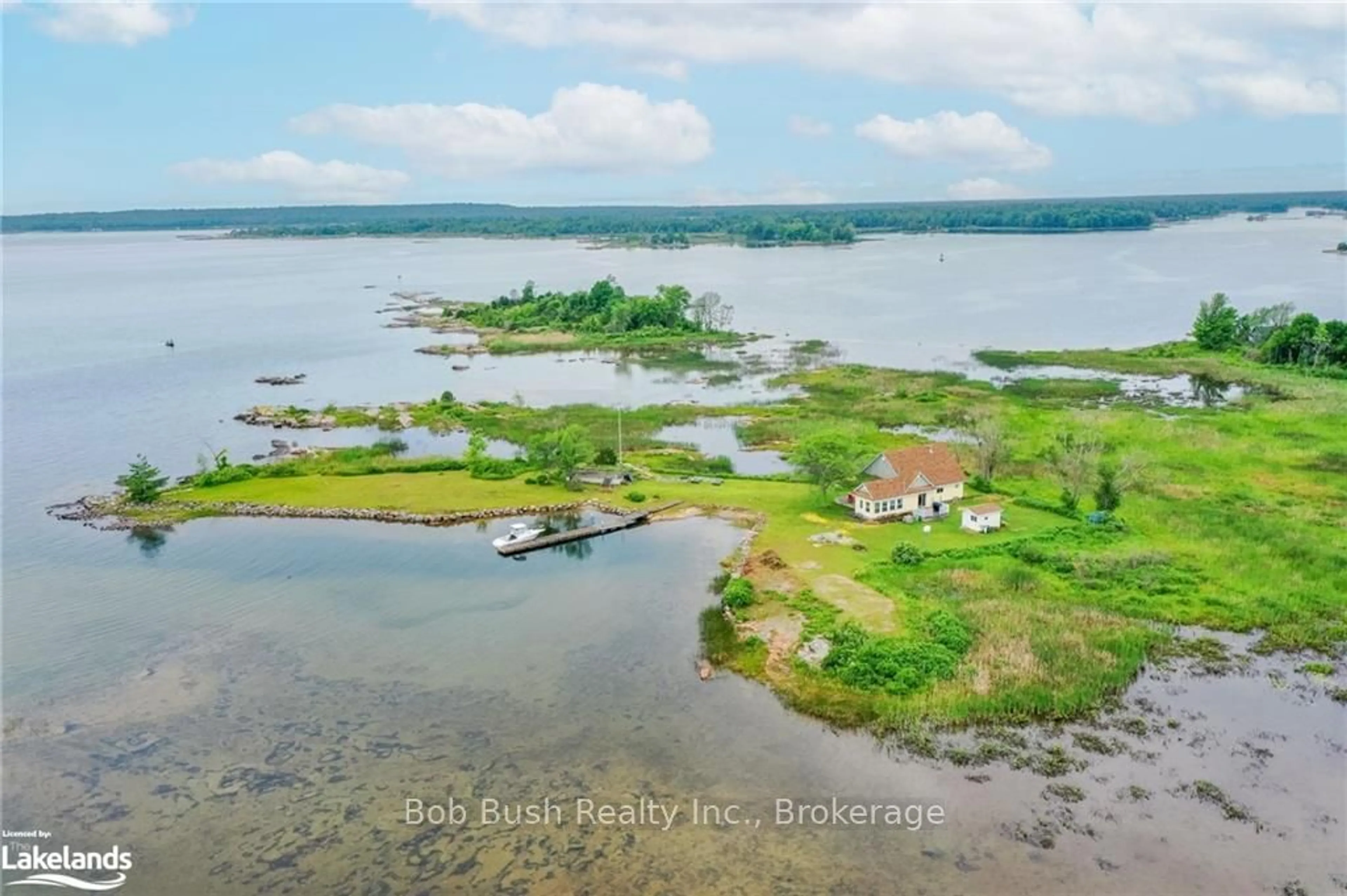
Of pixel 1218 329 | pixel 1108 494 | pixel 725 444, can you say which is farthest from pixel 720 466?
pixel 1218 329

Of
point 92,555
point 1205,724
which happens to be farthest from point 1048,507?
point 92,555

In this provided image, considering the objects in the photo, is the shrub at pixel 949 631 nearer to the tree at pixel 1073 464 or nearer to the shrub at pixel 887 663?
the shrub at pixel 887 663

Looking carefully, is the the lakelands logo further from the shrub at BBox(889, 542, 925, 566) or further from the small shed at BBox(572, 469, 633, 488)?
the small shed at BBox(572, 469, 633, 488)

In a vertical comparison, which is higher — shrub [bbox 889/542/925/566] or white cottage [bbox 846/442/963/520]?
white cottage [bbox 846/442/963/520]

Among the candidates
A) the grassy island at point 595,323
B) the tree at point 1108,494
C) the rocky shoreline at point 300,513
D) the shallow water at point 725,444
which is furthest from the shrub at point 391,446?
the tree at point 1108,494

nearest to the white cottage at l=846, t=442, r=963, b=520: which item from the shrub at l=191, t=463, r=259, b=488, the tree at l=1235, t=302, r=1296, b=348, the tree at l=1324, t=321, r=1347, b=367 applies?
the shrub at l=191, t=463, r=259, b=488

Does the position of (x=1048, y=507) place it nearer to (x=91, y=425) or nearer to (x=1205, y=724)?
(x=1205, y=724)
